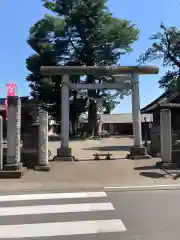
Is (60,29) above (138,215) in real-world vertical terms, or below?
above

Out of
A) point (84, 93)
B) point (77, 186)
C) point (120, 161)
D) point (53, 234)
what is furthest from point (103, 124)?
point (53, 234)

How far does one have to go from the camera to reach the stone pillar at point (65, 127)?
61.8 ft

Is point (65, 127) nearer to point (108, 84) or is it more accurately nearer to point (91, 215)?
point (108, 84)

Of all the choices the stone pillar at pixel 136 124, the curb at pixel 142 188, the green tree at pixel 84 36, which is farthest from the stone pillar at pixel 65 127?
the green tree at pixel 84 36

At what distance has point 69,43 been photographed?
169 ft

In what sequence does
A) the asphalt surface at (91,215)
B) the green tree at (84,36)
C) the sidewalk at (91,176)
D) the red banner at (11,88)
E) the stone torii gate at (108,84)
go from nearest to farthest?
1. the asphalt surface at (91,215)
2. the sidewalk at (91,176)
3. the stone torii gate at (108,84)
4. the red banner at (11,88)
5. the green tree at (84,36)

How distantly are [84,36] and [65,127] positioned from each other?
33.1 m

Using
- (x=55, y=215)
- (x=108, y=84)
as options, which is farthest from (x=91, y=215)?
(x=108, y=84)

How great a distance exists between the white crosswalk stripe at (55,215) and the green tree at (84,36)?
39.2 metres

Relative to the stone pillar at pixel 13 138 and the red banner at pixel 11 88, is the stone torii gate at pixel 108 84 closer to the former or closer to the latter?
the red banner at pixel 11 88

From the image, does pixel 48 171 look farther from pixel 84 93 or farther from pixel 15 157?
pixel 84 93

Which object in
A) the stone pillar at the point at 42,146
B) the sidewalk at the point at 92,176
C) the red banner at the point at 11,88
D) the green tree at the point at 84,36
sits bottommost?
the sidewalk at the point at 92,176

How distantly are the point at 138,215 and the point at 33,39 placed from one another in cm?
4540

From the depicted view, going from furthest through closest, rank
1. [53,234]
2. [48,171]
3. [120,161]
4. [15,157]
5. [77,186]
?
[120,161]
[48,171]
[15,157]
[77,186]
[53,234]
